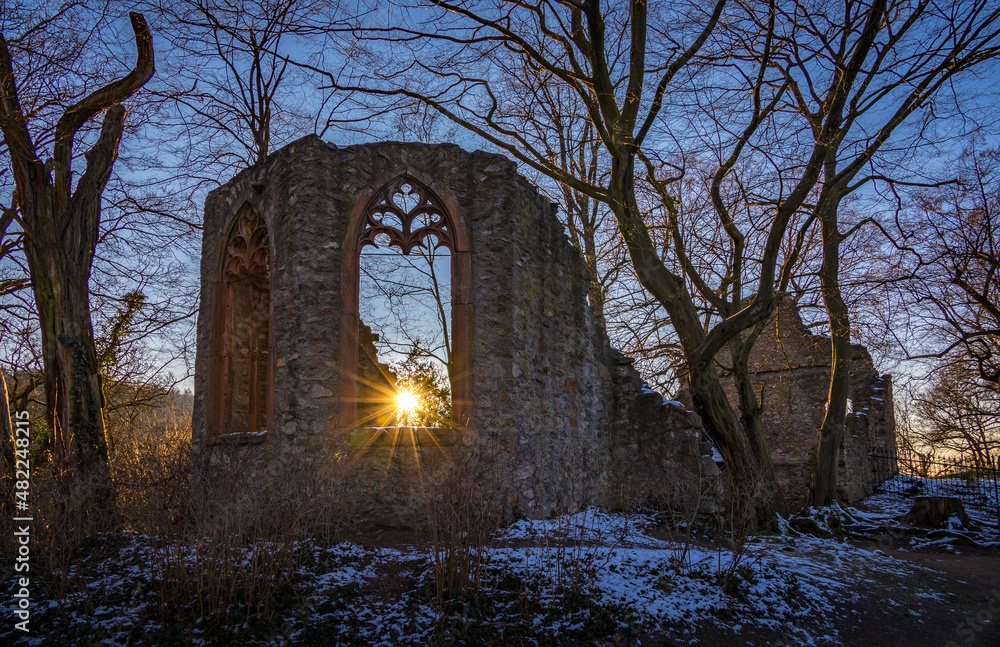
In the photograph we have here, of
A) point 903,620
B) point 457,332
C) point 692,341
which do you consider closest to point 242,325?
point 457,332

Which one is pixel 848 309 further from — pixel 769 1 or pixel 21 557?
pixel 21 557

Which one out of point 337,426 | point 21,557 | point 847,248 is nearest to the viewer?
point 21,557

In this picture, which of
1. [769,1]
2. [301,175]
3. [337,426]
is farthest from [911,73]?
[337,426]

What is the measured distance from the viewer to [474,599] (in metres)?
4.43

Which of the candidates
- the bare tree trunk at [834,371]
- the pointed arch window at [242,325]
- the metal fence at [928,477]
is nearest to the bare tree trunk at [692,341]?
the bare tree trunk at [834,371]

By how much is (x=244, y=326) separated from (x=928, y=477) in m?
17.6

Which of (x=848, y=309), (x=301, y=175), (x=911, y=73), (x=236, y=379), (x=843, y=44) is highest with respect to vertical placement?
(x=843, y=44)

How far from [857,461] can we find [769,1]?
36.7 feet

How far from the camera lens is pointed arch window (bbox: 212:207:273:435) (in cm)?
802

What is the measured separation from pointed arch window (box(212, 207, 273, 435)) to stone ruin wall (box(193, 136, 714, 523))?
134 mm

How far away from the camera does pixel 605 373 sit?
9344mm

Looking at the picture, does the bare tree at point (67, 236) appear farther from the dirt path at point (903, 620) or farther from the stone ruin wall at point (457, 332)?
the dirt path at point (903, 620)

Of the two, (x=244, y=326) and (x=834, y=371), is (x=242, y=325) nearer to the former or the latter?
(x=244, y=326)

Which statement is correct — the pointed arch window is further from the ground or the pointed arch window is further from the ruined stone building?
the ground
